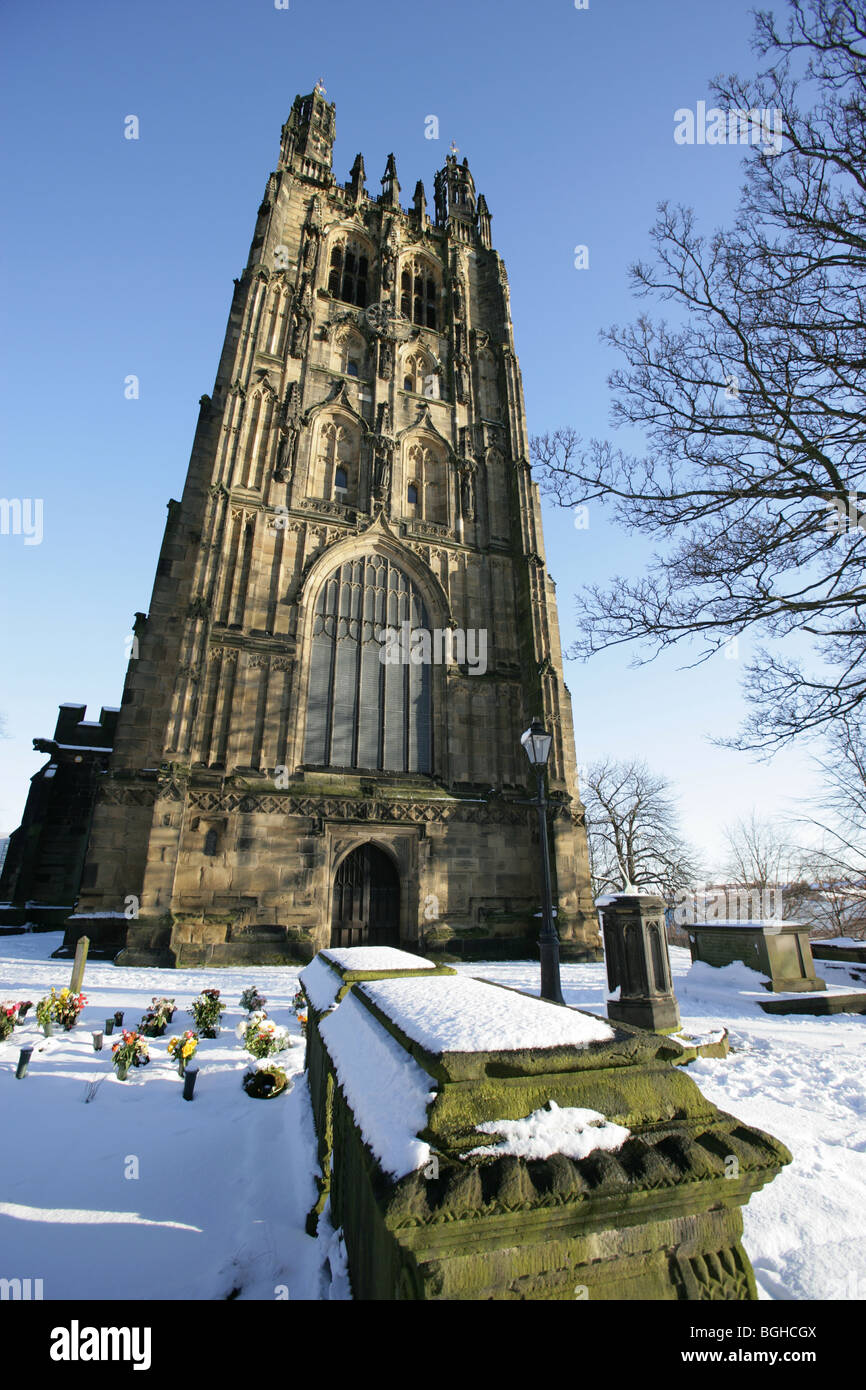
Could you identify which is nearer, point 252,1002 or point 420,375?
point 252,1002

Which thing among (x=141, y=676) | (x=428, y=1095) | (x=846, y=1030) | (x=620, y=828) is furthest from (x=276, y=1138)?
(x=620, y=828)

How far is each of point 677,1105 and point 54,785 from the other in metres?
21.2

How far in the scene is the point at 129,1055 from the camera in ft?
15.7

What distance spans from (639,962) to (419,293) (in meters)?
26.5

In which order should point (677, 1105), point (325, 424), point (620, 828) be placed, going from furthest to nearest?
point (620, 828) < point (325, 424) < point (677, 1105)

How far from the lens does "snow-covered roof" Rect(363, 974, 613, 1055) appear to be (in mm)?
1948

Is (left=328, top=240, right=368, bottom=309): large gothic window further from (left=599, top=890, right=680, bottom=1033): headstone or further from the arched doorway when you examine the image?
(left=599, top=890, right=680, bottom=1033): headstone

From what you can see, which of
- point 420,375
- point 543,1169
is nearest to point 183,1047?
point 543,1169

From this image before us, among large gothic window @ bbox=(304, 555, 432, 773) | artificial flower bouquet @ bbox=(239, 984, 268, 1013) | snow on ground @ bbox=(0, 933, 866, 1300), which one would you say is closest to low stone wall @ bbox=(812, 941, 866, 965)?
snow on ground @ bbox=(0, 933, 866, 1300)

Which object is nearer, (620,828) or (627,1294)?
(627,1294)

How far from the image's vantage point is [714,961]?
977 centimetres

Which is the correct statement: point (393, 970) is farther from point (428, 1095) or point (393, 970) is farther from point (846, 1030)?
point (846, 1030)

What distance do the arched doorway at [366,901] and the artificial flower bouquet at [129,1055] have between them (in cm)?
889

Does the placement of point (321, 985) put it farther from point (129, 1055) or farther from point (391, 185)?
point (391, 185)
